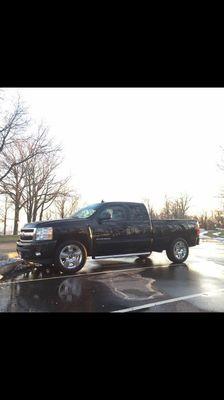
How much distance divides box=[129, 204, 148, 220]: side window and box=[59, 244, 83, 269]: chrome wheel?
1.98m

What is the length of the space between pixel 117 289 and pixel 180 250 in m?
4.26

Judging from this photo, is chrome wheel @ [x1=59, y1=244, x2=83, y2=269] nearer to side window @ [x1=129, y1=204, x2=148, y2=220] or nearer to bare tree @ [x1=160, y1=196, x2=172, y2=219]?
side window @ [x1=129, y1=204, x2=148, y2=220]

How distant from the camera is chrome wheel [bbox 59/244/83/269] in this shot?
27.9 feet

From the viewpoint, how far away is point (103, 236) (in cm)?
915

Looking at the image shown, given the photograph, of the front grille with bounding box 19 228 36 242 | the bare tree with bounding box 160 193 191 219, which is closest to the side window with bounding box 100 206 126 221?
the front grille with bounding box 19 228 36 242

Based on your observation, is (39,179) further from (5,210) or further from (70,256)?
(70,256)

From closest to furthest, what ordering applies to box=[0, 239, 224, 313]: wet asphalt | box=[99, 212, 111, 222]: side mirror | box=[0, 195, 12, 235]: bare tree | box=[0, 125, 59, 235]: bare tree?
box=[0, 239, 224, 313]: wet asphalt < box=[99, 212, 111, 222]: side mirror < box=[0, 125, 59, 235]: bare tree < box=[0, 195, 12, 235]: bare tree

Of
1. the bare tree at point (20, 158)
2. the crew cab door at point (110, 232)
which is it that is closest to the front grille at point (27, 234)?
the crew cab door at point (110, 232)

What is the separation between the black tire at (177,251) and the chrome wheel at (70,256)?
303cm

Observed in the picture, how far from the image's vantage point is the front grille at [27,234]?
28.2 feet

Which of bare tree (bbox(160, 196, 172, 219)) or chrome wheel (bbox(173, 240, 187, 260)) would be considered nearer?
chrome wheel (bbox(173, 240, 187, 260))

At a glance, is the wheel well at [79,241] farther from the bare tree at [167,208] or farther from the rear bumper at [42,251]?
the bare tree at [167,208]

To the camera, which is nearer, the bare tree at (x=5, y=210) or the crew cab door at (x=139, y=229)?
the crew cab door at (x=139, y=229)
